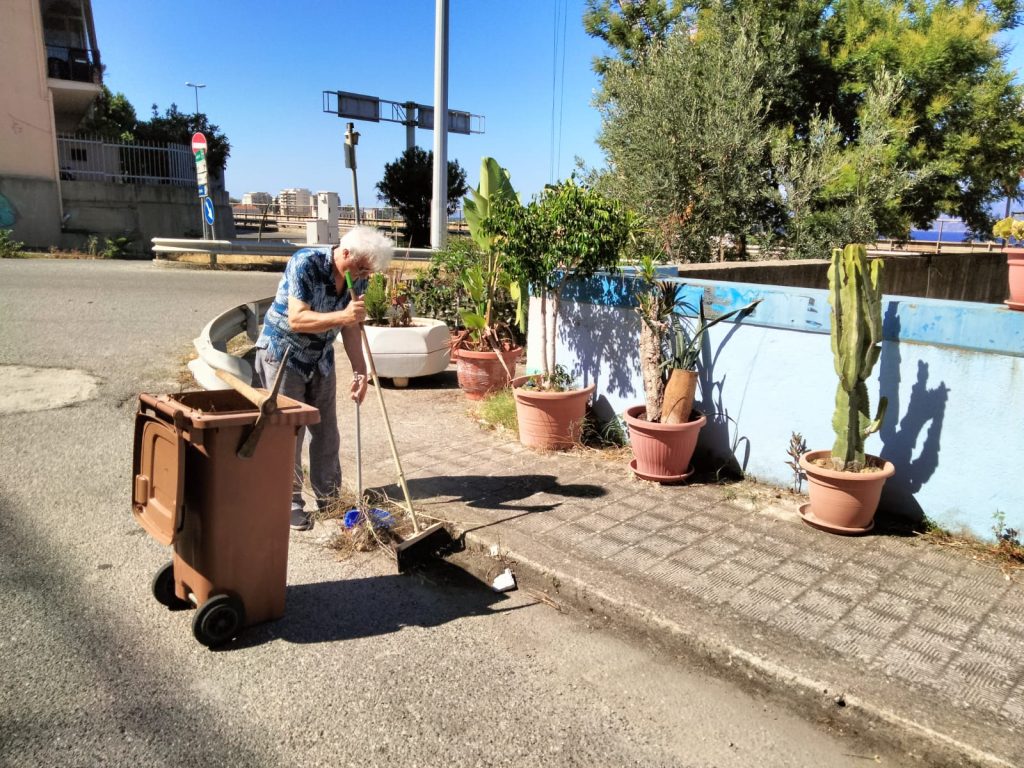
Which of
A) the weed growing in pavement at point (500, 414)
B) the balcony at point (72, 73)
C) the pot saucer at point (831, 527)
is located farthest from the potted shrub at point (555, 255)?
the balcony at point (72, 73)

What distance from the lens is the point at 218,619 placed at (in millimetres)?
3314

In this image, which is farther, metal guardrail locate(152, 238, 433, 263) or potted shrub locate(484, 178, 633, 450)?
metal guardrail locate(152, 238, 433, 263)

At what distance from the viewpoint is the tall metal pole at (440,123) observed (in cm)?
1334

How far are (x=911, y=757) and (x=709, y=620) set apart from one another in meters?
0.93

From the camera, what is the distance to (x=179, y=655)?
328cm

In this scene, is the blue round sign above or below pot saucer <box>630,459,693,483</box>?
above

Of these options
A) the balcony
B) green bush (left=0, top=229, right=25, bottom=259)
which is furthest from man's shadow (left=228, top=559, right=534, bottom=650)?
the balcony

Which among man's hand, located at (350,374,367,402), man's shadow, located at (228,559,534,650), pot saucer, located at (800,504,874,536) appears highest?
man's hand, located at (350,374,367,402)

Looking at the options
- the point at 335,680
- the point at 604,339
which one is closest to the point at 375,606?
the point at 335,680

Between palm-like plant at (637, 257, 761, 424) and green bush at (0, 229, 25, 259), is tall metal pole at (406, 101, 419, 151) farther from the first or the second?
palm-like plant at (637, 257, 761, 424)

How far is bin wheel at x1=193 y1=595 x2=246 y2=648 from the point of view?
3.26 metres

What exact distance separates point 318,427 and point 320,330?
2.48 feet

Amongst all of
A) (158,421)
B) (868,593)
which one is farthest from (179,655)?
(868,593)

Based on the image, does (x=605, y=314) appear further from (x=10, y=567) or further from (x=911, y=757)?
(x=10, y=567)
